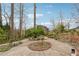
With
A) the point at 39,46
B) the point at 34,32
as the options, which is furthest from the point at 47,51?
the point at 34,32

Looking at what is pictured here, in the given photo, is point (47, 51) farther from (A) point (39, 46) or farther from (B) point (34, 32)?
(B) point (34, 32)

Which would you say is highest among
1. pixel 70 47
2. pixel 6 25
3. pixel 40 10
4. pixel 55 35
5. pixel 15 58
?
pixel 40 10

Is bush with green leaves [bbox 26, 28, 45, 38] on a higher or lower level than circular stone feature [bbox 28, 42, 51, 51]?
higher

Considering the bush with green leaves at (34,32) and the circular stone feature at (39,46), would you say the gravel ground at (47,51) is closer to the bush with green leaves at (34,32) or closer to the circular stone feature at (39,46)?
the circular stone feature at (39,46)

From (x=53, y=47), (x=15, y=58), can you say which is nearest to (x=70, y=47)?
(x=53, y=47)

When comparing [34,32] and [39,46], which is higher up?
[34,32]

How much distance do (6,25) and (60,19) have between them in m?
0.53

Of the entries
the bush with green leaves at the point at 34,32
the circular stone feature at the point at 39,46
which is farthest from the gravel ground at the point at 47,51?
the bush with green leaves at the point at 34,32

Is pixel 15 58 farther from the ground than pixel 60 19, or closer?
closer

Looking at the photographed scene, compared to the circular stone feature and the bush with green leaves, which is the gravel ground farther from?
the bush with green leaves

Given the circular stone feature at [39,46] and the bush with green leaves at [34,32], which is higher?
the bush with green leaves at [34,32]

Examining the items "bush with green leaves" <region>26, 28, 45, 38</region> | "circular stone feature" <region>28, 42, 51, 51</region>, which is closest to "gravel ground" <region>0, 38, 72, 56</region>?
"circular stone feature" <region>28, 42, 51, 51</region>

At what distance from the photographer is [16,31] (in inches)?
55.7

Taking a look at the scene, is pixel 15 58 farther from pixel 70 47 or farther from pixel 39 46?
pixel 70 47
